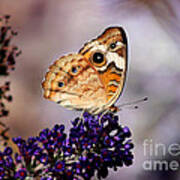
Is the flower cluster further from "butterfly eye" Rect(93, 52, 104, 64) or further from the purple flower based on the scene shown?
"butterfly eye" Rect(93, 52, 104, 64)

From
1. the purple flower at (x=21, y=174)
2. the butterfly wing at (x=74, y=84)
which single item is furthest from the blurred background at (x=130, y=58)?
the purple flower at (x=21, y=174)

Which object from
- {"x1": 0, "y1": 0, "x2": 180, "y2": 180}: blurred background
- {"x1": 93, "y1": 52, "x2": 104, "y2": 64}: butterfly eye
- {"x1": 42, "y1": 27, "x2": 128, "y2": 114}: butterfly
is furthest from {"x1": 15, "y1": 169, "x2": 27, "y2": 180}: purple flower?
{"x1": 0, "y1": 0, "x2": 180, "y2": 180}: blurred background

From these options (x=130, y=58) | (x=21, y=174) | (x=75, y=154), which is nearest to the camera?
(x=21, y=174)

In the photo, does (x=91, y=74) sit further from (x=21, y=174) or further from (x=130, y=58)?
(x=130, y=58)

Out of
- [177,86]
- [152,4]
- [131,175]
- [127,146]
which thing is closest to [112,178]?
[131,175]

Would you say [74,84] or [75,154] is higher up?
[74,84]

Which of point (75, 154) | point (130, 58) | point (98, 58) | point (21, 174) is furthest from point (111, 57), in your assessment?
point (130, 58)

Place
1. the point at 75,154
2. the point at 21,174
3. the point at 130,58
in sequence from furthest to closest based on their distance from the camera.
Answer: the point at 130,58 → the point at 75,154 → the point at 21,174
